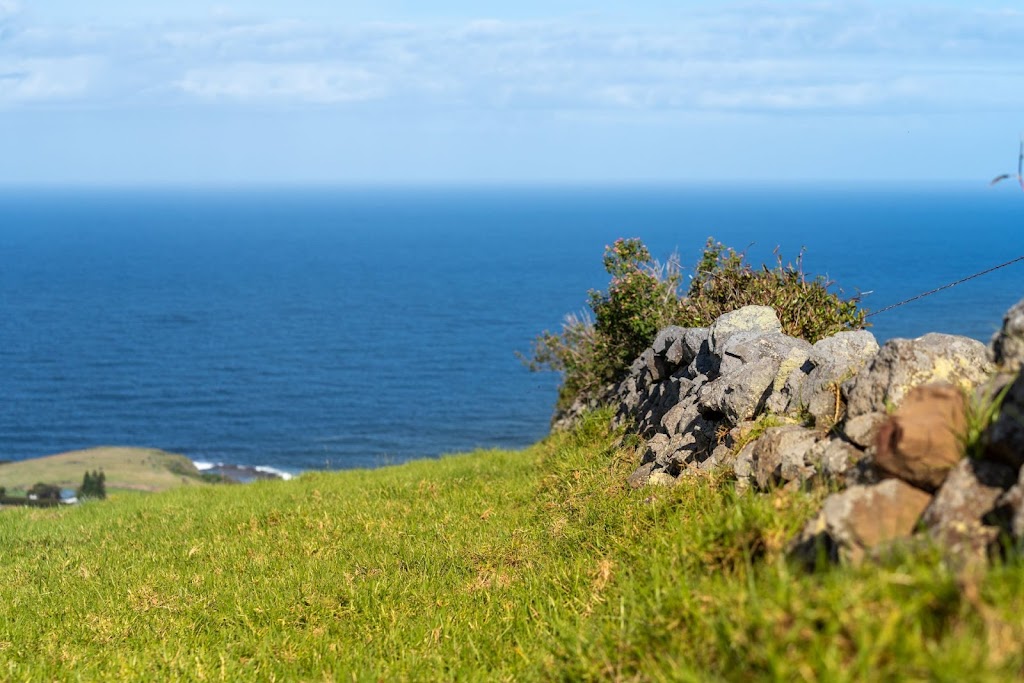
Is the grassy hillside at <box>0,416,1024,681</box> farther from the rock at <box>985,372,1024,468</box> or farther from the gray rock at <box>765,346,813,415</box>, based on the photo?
the gray rock at <box>765,346,813,415</box>

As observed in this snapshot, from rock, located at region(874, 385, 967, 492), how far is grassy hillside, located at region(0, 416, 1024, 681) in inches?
A: 35.3

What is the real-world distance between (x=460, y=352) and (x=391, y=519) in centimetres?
9987

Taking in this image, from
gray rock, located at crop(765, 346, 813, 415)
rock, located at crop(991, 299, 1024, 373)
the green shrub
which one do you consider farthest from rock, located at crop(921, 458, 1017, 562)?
the green shrub

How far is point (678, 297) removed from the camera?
75.0 ft

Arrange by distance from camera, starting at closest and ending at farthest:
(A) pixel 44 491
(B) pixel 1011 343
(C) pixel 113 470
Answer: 1. (B) pixel 1011 343
2. (A) pixel 44 491
3. (C) pixel 113 470

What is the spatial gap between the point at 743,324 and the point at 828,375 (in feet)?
16.8

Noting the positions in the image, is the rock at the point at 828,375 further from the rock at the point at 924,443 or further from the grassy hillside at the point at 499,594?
the rock at the point at 924,443

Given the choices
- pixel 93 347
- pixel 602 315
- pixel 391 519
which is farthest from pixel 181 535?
pixel 93 347

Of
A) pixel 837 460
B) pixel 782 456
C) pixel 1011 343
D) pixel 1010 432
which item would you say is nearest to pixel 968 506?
pixel 1010 432

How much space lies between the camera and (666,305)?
22625 millimetres

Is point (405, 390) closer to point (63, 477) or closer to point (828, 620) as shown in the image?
point (63, 477)

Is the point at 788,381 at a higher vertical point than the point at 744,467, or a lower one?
higher

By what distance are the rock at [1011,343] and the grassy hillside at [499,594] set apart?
1.86m

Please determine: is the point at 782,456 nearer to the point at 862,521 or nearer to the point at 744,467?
the point at 744,467
